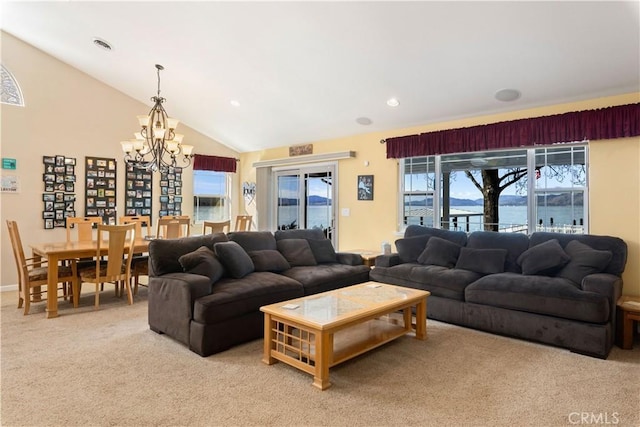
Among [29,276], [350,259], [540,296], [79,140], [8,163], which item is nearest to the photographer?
[540,296]

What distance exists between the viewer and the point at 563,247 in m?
3.88

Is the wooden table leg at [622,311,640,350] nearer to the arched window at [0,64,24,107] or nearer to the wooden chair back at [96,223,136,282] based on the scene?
the wooden chair back at [96,223,136,282]

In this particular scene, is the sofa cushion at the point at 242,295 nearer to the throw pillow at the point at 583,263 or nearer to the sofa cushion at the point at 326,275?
the sofa cushion at the point at 326,275

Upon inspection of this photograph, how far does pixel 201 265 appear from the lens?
351 centimetres

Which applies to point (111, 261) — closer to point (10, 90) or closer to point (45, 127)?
point (45, 127)

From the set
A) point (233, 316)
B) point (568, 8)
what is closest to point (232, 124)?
point (233, 316)

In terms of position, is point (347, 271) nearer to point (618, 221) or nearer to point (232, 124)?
point (618, 221)

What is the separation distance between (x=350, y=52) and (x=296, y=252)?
2.39 metres

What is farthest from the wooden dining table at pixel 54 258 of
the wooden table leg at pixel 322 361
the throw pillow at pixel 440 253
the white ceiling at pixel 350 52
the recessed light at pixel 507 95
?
the recessed light at pixel 507 95

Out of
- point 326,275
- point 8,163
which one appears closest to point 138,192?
point 8,163

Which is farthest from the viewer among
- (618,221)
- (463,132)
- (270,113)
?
(270,113)

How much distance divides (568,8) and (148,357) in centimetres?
435

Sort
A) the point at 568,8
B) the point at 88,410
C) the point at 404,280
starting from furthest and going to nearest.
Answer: the point at 404,280
the point at 568,8
the point at 88,410

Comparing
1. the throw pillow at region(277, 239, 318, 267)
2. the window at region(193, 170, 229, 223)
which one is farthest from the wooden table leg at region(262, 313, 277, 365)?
the window at region(193, 170, 229, 223)
